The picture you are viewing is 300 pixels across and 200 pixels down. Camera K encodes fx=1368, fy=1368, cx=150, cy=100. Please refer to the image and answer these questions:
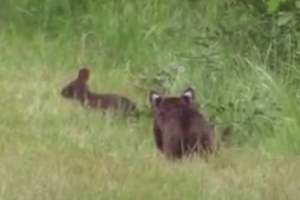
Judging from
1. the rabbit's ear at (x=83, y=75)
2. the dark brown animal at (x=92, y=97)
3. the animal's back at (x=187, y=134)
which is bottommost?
the animal's back at (x=187, y=134)

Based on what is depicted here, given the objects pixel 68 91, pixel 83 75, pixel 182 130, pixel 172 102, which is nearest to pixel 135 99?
pixel 83 75

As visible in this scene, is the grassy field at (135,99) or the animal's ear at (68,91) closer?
the grassy field at (135,99)

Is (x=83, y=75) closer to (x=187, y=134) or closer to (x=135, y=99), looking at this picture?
(x=135, y=99)

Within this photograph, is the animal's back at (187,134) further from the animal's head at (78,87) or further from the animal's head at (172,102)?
the animal's head at (78,87)

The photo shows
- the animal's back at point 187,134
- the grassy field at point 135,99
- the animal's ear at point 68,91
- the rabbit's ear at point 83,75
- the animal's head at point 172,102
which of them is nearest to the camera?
the grassy field at point 135,99

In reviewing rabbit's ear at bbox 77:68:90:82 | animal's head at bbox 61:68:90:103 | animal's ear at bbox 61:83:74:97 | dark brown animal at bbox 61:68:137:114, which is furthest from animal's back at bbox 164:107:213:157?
rabbit's ear at bbox 77:68:90:82

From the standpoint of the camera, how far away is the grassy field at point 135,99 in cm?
826

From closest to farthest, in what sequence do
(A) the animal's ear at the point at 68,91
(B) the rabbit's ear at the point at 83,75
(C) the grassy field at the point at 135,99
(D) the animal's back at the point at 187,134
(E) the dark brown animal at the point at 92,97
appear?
1. (C) the grassy field at the point at 135,99
2. (D) the animal's back at the point at 187,134
3. (E) the dark brown animal at the point at 92,97
4. (A) the animal's ear at the point at 68,91
5. (B) the rabbit's ear at the point at 83,75

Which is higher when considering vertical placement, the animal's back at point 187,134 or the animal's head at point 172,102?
the animal's head at point 172,102

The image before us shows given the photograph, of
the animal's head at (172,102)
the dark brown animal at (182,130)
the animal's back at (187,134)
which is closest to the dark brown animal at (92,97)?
the animal's head at (172,102)

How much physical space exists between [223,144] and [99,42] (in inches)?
130

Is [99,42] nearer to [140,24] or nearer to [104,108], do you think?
[140,24]

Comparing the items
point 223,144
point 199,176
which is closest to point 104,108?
point 223,144

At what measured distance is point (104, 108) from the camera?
1050 centimetres
